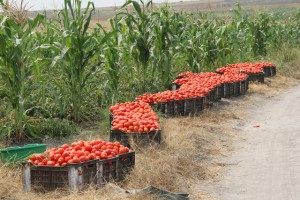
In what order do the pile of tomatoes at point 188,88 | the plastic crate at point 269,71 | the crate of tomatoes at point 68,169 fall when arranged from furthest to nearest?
the plastic crate at point 269,71 < the pile of tomatoes at point 188,88 < the crate of tomatoes at point 68,169

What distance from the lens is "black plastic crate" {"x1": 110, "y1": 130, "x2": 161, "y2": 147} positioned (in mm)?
7855

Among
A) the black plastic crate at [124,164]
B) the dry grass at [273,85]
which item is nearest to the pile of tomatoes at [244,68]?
the dry grass at [273,85]

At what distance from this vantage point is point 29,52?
828 centimetres

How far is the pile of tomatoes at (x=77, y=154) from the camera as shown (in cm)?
621

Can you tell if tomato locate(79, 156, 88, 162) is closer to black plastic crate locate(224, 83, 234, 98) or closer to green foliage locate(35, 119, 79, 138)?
green foliage locate(35, 119, 79, 138)

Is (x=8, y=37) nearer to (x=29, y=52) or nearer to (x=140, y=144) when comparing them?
(x=29, y=52)

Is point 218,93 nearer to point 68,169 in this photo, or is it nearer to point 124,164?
point 124,164

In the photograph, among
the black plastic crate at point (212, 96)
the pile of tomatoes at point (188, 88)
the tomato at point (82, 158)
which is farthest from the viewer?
the black plastic crate at point (212, 96)

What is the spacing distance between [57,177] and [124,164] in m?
0.85

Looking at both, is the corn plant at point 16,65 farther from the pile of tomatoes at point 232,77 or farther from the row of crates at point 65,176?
the pile of tomatoes at point 232,77

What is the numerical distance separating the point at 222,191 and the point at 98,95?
182 inches

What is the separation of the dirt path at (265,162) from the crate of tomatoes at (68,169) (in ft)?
4.04

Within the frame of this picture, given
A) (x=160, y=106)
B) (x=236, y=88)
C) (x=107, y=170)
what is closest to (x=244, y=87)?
(x=236, y=88)

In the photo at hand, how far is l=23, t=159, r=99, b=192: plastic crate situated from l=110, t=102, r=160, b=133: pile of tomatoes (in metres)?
1.78
